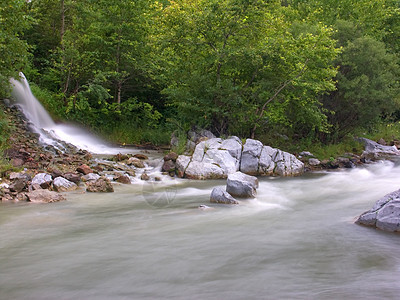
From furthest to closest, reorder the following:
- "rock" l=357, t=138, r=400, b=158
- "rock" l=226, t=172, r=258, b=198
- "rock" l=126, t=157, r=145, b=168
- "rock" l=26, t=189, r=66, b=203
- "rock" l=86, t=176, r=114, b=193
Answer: "rock" l=357, t=138, r=400, b=158 → "rock" l=126, t=157, r=145, b=168 → "rock" l=86, t=176, r=114, b=193 → "rock" l=226, t=172, r=258, b=198 → "rock" l=26, t=189, r=66, b=203

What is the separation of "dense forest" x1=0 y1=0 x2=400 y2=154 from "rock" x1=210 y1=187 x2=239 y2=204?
6.60m

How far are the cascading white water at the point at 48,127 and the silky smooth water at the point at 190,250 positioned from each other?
23.9 ft

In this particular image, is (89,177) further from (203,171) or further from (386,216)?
(386,216)

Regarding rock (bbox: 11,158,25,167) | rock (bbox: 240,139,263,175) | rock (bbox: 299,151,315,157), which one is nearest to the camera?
rock (bbox: 11,158,25,167)

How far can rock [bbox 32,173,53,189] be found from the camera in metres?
9.05

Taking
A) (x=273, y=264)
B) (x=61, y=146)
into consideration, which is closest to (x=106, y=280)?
(x=273, y=264)

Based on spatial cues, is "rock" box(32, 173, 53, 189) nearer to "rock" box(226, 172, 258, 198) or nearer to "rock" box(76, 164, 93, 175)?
"rock" box(76, 164, 93, 175)

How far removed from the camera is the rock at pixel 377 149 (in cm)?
1932

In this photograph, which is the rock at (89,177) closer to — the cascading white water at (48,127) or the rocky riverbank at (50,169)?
the rocky riverbank at (50,169)

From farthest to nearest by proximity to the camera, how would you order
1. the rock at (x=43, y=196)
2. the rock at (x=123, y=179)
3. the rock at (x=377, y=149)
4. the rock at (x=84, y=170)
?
the rock at (x=377, y=149), the rock at (x=84, y=170), the rock at (x=123, y=179), the rock at (x=43, y=196)

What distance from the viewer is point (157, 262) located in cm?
500

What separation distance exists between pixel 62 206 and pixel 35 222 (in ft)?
3.74

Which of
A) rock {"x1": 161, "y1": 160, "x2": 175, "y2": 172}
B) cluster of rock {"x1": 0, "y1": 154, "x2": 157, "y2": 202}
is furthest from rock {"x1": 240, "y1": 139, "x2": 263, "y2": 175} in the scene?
cluster of rock {"x1": 0, "y1": 154, "x2": 157, "y2": 202}

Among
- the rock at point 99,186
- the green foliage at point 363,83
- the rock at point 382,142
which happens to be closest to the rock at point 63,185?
the rock at point 99,186
